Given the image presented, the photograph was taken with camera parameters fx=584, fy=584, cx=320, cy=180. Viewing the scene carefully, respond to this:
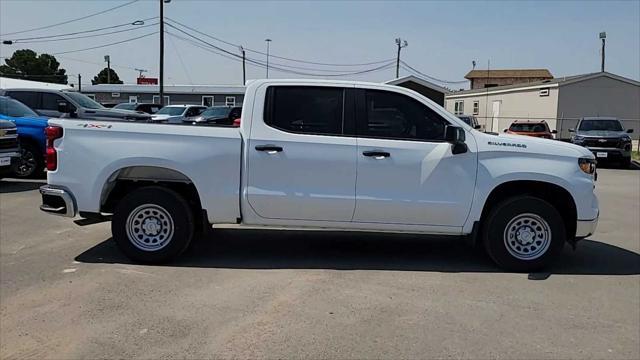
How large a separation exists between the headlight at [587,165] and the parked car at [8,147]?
10035mm

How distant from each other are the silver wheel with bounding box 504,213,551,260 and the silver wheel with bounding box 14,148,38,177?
10496 mm

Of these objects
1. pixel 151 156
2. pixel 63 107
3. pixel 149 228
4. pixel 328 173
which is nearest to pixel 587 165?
pixel 328 173

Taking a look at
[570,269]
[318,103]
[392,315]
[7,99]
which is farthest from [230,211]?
[7,99]

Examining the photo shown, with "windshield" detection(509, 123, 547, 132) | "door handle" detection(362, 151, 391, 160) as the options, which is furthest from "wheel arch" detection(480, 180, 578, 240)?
"windshield" detection(509, 123, 547, 132)

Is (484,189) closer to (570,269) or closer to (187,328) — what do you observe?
(570,269)

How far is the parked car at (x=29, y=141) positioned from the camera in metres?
12.5

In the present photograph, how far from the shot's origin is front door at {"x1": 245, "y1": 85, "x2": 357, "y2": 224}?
590 centimetres

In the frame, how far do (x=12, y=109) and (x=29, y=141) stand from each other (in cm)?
102

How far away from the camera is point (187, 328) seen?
441 centimetres

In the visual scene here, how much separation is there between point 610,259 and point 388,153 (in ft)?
10.1

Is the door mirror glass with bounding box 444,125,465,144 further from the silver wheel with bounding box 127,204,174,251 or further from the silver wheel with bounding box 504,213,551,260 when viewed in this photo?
the silver wheel with bounding box 127,204,174,251

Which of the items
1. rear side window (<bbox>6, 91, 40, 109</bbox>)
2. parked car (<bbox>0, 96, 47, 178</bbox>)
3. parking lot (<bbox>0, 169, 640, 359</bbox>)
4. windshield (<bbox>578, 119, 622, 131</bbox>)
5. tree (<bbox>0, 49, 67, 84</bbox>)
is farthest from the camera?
tree (<bbox>0, 49, 67, 84</bbox>)

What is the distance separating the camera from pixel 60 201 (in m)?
6.07

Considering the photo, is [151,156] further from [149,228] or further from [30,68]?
[30,68]
